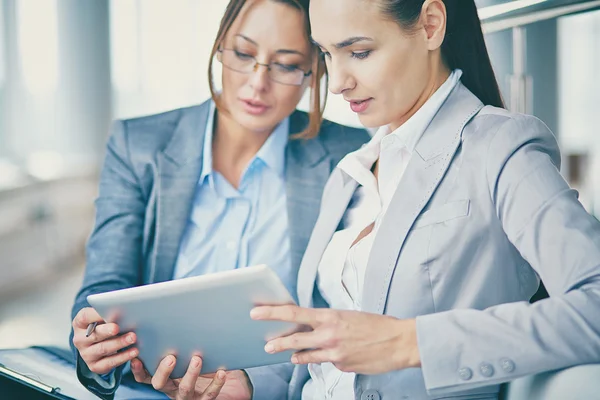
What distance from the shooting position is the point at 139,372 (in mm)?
1344

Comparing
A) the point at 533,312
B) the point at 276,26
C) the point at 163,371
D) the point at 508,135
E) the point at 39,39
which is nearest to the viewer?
the point at 533,312

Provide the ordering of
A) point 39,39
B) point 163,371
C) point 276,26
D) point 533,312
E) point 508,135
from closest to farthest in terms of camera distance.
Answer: point 533,312 < point 508,135 < point 163,371 < point 276,26 < point 39,39

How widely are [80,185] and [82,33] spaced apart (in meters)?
0.36

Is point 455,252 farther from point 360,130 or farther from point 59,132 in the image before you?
point 59,132

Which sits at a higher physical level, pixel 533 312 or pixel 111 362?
pixel 533 312

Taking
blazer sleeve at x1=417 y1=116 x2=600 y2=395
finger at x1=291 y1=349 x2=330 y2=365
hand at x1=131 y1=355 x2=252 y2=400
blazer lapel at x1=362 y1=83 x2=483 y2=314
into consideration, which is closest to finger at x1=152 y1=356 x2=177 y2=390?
hand at x1=131 y1=355 x2=252 y2=400

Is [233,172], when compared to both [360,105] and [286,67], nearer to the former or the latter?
[286,67]

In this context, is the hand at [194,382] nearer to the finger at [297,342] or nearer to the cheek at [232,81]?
the finger at [297,342]

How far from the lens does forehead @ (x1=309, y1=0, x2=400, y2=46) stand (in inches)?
49.8

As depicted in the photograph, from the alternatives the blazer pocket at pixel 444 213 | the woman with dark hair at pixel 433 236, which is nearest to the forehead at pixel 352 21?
the woman with dark hair at pixel 433 236

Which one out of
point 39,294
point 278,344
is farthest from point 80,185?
point 278,344

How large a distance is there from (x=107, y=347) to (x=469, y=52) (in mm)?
841

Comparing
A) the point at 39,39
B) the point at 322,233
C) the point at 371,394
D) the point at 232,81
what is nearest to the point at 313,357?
the point at 371,394

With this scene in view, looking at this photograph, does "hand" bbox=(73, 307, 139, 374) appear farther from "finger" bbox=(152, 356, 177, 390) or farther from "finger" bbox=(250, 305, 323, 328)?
"finger" bbox=(250, 305, 323, 328)
